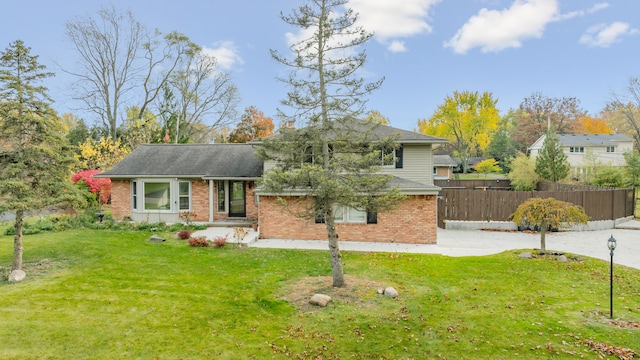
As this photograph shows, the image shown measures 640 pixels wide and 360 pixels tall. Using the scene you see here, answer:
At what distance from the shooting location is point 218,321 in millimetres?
6340

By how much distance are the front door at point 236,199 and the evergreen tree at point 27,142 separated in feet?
28.9

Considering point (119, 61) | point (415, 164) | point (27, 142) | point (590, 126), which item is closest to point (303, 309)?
point (27, 142)

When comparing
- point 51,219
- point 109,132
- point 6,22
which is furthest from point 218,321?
point 109,132

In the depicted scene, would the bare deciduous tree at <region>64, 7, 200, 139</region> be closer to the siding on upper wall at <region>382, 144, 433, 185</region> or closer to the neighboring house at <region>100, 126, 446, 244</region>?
the neighboring house at <region>100, 126, 446, 244</region>

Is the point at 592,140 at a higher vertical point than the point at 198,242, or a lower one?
higher

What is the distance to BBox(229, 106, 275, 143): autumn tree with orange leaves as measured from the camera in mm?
40750

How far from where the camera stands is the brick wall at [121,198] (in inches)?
695

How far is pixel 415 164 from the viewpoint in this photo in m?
15.6

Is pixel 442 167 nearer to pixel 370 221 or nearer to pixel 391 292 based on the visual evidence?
pixel 370 221

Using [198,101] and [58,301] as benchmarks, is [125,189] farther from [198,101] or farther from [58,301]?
[198,101]

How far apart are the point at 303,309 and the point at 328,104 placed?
4.59 m

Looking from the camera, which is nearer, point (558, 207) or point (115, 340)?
point (115, 340)

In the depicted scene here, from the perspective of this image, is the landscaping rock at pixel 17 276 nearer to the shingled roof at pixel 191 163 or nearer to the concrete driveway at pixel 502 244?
the concrete driveway at pixel 502 244

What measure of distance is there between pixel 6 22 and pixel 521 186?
35.4m
